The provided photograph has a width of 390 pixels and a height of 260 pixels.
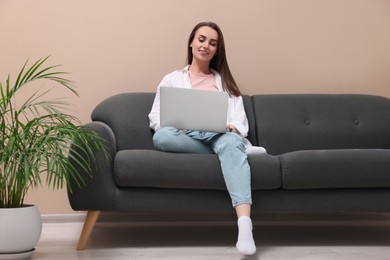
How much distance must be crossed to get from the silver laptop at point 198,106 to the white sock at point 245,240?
425mm

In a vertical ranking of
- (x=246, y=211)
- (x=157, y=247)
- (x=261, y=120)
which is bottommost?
(x=157, y=247)

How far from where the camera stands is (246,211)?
89.7 inches

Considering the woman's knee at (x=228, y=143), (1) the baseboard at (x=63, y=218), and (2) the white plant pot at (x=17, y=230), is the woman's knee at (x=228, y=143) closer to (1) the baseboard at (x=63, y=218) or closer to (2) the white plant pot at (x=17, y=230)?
(2) the white plant pot at (x=17, y=230)

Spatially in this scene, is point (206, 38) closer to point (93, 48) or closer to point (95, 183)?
point (93, 48)

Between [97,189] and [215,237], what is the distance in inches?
28.6

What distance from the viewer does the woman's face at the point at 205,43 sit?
291cm

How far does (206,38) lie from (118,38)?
0.57 m

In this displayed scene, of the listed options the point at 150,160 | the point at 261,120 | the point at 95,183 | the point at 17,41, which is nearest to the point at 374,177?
the point at 261,120

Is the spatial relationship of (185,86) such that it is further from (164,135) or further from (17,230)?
(17,230)

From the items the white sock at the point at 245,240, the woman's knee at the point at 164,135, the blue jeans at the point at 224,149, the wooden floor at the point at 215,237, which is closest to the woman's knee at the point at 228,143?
the blue jeans at the point at 224,149

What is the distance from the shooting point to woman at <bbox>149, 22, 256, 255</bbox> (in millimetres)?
2293

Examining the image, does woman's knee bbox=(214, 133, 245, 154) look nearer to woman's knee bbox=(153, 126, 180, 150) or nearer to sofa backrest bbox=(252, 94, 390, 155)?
woman's knee bbox=(153, 126, 180, 150)

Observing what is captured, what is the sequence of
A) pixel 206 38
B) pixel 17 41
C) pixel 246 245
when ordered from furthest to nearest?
pixel 17 41 < pixel 206 38 < pixel 246 245

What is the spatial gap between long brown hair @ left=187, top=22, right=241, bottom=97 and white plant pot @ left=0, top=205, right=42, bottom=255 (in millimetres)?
1256
